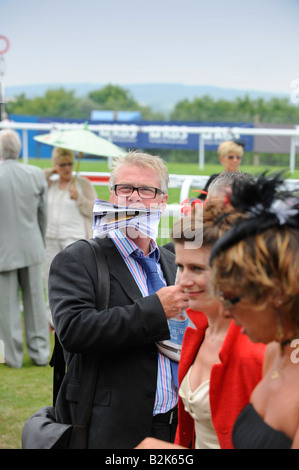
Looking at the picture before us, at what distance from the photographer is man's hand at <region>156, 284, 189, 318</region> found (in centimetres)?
217

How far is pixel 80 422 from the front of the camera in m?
2.20

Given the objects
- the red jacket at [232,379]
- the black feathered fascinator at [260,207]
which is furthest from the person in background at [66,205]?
the black feathered fascinator at [260,207]

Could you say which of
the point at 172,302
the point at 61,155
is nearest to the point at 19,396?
the point at 61,155

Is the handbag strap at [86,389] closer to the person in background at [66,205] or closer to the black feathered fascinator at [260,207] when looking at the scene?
the black feathered fascinator at [260,207]

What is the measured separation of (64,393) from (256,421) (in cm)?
105

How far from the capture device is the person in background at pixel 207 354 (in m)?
1.74

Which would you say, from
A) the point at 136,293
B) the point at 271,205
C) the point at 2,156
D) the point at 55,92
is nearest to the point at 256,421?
the point at 271,205

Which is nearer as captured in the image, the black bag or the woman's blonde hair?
the black bag

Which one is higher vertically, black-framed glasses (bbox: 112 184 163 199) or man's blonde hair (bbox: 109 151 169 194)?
man's blonde hair (bbox: 109 151 169 194)

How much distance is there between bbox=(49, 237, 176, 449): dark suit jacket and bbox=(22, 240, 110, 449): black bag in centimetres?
2

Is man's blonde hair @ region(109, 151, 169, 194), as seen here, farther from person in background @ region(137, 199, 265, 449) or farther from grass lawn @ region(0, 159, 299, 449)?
grass lawn @ region(0, 159, 299, 449)

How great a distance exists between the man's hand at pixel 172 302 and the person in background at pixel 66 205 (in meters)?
4.39

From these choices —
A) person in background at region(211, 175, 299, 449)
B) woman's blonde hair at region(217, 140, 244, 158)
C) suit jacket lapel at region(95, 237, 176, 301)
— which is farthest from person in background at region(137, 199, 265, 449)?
woman's blonde hair at region(217, 140, 244, 158)

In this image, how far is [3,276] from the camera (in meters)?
5.91
